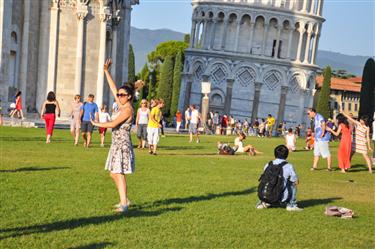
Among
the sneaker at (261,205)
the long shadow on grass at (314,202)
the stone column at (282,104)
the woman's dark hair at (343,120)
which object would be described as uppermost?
the woman's dark hair at (343,120)

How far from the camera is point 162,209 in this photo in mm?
11758

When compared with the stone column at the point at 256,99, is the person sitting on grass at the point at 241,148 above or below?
above

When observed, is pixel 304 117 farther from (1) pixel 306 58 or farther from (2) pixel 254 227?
(2) pixel 254 227

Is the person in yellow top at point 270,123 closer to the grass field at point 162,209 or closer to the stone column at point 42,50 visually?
the stone column at point 42,50

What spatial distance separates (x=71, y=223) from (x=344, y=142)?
1359cm

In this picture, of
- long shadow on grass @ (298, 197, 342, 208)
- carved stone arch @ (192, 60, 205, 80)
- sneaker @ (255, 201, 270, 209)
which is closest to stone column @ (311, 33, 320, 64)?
carved stone arch @ (192, 60, 205, 80)

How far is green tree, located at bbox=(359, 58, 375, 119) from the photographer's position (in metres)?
76.3

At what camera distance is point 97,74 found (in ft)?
127

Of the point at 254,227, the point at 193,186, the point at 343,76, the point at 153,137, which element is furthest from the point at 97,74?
the point at 343,76

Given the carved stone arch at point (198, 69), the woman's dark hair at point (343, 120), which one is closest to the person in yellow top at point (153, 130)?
the woman's dark hair at point (343, 120)

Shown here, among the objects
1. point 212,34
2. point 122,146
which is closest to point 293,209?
point 122,146

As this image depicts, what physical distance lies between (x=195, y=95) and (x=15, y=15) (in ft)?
207

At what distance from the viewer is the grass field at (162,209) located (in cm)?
944

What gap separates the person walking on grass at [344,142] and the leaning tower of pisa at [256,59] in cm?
7053
